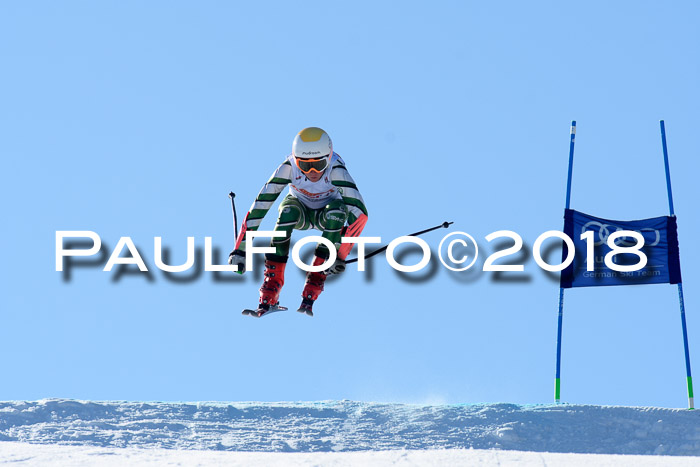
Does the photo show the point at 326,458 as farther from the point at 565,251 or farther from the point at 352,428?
the point at 565,251

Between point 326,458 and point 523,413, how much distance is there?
143 inches

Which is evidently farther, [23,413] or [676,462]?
[23,413]

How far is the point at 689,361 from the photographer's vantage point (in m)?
21.3

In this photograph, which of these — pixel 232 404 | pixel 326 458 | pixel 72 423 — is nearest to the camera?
pixel 326 458

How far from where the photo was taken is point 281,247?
58.0 feet

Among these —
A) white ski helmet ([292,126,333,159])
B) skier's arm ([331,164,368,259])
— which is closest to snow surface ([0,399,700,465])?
skier's arm ([331,164,368,259])

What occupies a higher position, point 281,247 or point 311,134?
point 311,134

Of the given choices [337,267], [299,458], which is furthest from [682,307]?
[299,458]

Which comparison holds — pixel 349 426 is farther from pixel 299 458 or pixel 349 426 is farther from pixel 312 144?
pixel 312 144

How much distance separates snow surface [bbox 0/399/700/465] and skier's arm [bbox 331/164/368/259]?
2.39 metres

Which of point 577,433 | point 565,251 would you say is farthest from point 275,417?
point 565,251

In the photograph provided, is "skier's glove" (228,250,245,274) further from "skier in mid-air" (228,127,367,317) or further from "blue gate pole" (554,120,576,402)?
"blue gate pole" (554,120,576,402)

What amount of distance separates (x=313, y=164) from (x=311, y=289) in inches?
65.0

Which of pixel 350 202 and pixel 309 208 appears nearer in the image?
pixel 350 202
